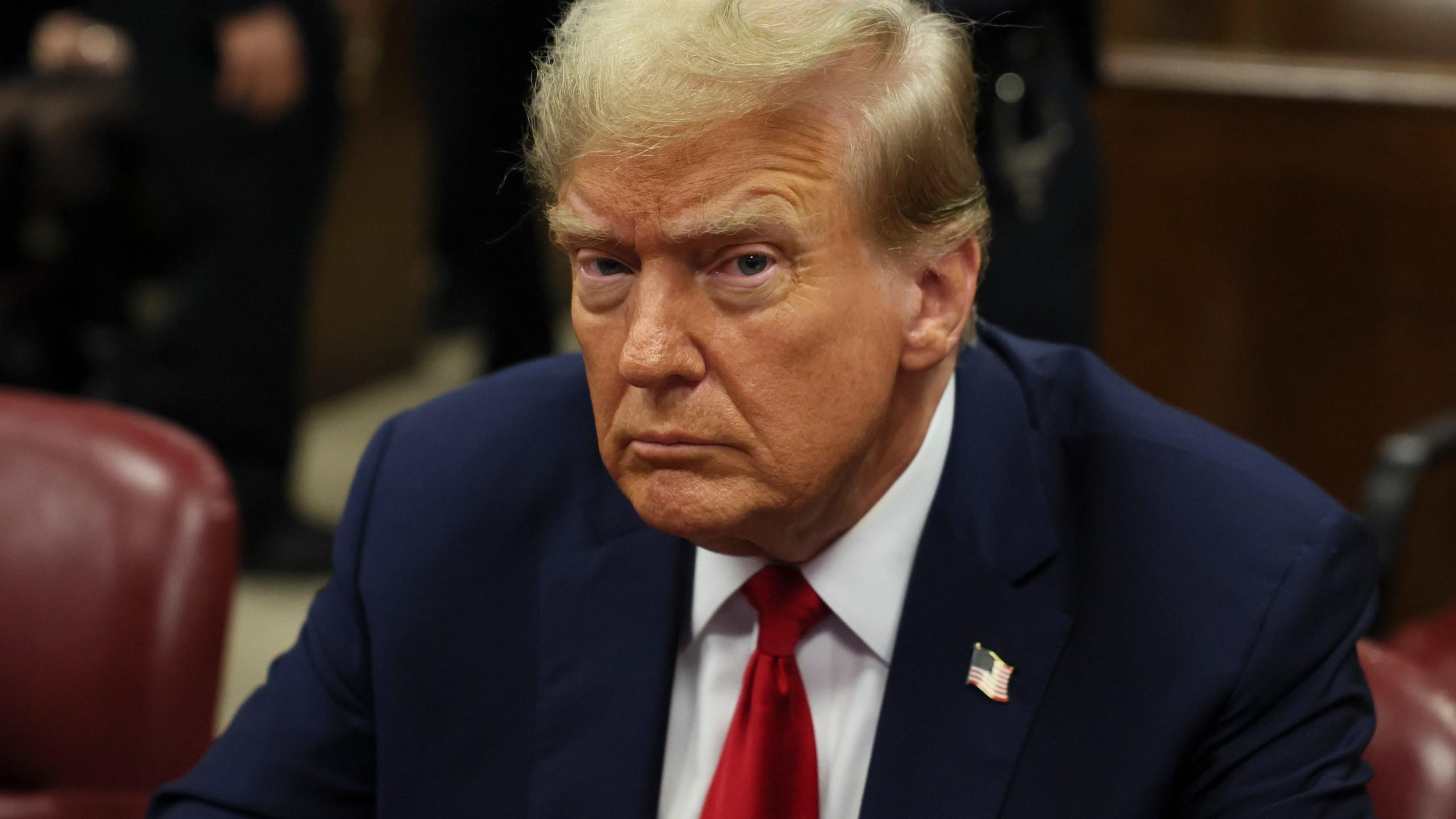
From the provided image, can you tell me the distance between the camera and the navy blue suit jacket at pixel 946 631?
3.92ft

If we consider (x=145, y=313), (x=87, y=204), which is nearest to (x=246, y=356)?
(x=87, y=204)

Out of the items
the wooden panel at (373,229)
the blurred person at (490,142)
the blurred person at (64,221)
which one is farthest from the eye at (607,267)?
the wooden panel at (373,229)

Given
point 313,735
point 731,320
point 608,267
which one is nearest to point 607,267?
point 608,267

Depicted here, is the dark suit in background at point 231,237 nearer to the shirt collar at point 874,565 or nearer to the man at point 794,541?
the man at point 794,541

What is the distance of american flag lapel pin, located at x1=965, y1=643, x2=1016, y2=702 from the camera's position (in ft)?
4.09

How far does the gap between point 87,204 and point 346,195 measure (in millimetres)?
712

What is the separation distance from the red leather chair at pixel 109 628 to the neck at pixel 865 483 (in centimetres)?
56

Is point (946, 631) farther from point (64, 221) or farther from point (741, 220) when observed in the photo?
point (64, 221)

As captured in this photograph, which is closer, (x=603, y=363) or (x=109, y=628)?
(x=603, y=363)

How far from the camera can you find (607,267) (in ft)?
3.91

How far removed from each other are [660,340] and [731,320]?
5 cm

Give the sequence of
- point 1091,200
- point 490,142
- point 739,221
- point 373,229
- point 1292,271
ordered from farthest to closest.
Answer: point 373,229
point 490,142
point 1292,271
point 1091,200
point 739,221

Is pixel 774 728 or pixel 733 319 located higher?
pixel 733 319

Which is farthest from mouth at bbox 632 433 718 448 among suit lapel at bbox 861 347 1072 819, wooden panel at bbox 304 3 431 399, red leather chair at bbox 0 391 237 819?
wooden panel at bbox 304 3 431 399
